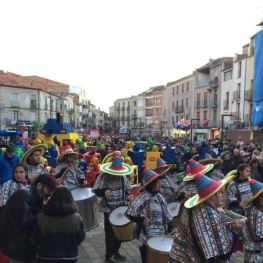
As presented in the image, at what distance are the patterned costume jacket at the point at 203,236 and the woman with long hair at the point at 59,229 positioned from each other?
103 centimetres

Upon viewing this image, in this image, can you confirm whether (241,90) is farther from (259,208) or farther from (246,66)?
(259,208)

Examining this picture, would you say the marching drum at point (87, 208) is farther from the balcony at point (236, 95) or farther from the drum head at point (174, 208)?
the balcony at point (236, 95)

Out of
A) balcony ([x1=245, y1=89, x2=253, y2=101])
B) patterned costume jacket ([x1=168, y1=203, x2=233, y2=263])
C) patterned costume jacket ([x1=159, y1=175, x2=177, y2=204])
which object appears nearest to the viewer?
patterned costume jacket ([x1=168, y1=203, x2=233, y2=263])

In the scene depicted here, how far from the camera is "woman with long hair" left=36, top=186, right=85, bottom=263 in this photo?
3213mm

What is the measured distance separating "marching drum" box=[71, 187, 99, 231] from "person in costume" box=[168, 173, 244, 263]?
240cm

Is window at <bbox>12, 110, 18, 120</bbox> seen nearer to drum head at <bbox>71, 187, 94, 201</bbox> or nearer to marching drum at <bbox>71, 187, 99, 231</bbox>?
drum head at <bbox>71, 187, 94, 201</bbox>

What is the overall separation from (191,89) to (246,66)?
1576cm

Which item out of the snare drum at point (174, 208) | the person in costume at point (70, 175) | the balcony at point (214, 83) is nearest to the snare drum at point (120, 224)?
the snare drum at point (174, 208)

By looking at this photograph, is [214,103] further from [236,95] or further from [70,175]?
[70,175]

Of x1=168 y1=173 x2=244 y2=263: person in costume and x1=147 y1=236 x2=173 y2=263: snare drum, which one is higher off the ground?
x1=168 y1=173 x2=244 y2=263: person in costume

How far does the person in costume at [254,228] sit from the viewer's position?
3.90 m

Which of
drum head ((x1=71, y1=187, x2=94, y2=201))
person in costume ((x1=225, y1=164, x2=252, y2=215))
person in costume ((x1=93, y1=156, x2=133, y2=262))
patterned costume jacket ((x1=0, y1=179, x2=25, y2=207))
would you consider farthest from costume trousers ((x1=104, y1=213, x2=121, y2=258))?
person in costume ((x1=225, y1=164, x2=252, y2=215))

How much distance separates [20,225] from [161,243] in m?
1.60

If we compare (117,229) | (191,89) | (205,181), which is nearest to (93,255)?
(117,229)
